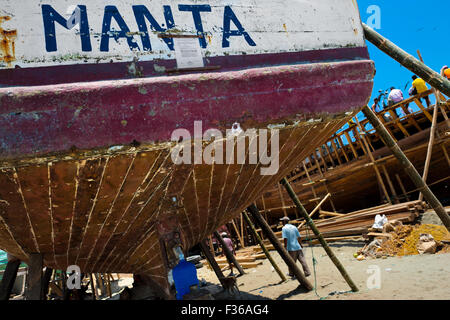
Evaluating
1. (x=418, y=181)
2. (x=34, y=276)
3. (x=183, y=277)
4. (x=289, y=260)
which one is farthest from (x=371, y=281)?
(x=34, y=276)

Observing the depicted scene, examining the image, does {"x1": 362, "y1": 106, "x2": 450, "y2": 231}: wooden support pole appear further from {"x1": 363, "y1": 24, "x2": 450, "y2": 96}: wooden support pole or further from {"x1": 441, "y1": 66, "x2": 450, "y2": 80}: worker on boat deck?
{"x1": 441, "y1": 66, "x2": 450, "y2": 80}: worker on boat deck

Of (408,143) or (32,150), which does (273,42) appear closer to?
(32,150)

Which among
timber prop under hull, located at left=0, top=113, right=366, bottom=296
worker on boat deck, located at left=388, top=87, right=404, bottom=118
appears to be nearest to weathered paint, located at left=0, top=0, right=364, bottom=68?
timber prop under hull, located at left=0, top=113, right=366, bottom=296

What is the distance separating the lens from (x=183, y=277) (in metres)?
3.11

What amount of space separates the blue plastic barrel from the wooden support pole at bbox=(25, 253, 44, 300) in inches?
47.3

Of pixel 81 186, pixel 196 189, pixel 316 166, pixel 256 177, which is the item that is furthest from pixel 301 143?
pixel 316 166

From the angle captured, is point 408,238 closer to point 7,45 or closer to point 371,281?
point 371,281

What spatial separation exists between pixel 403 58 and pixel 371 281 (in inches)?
149

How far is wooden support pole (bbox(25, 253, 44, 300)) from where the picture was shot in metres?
2.99

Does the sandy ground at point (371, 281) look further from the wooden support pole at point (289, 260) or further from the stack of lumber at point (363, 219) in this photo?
the stack of lumber at point (363, 219)

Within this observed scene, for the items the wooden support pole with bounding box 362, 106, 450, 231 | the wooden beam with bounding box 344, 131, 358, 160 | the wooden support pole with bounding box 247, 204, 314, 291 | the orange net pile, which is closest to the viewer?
the wooden support pole with bounding box 362, 106, 450, 231

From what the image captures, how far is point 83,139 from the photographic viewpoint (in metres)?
1.76

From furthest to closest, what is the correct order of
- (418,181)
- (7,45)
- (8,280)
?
(8,280) < (418,181) < (7,45)

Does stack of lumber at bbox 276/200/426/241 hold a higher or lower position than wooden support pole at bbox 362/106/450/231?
lower
